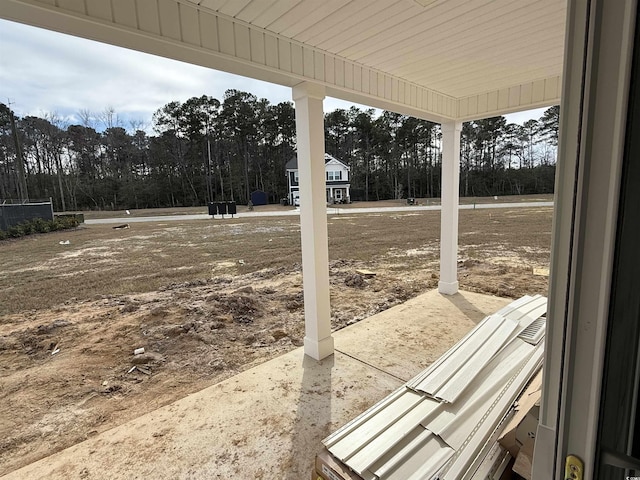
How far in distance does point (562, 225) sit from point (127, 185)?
30118 millimetres

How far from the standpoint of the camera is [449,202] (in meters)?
4.24

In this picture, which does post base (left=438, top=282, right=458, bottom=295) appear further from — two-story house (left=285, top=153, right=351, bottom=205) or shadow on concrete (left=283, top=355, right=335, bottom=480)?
two-story house (left=285, top=153, right=351, bottom=205)

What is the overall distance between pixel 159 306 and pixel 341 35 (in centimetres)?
408

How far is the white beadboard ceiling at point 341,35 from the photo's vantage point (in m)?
1.66

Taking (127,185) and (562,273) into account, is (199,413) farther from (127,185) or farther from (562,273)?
(127,185)

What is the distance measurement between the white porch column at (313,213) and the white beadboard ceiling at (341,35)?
218 mm

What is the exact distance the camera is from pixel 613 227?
452 mm

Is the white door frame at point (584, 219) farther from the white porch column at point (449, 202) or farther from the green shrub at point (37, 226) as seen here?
the green shrub at point (37, 226)

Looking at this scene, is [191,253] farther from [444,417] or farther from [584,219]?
[584,219]

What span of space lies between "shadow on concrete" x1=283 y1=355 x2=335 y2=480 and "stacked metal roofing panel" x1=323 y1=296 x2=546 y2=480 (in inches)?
14.4

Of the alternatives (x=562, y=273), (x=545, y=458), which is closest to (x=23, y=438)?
(x=545, y=458)

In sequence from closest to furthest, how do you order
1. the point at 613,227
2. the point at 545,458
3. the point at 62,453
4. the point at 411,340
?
the point at 613,227 → the point at 545,458 → the point at 62,453 → the point at 411,340

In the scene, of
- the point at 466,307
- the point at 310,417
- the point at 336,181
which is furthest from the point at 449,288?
the point at 336,181

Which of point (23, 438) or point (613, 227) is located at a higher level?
point (613, 227)
